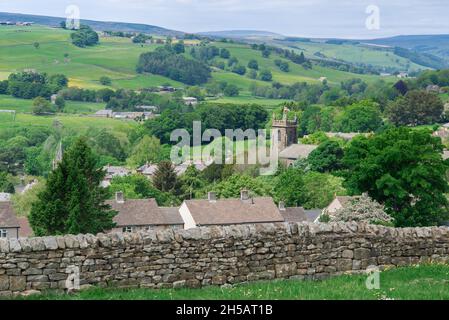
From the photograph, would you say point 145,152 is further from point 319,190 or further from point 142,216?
point 142,216

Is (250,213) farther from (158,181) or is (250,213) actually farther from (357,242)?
(357,242)

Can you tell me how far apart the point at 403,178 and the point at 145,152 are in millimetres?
120235

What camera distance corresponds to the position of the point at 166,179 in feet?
405

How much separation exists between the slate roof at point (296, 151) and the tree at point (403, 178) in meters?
100

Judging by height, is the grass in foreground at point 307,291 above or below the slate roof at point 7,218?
above

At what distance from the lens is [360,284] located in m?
17.1

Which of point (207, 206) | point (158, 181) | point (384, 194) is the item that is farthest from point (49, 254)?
point (158, 181)

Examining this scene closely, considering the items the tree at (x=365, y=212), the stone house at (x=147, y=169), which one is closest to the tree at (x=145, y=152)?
the stone house at (x=147, y=169)

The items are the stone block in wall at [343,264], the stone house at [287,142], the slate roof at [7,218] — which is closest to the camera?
the stone block in wall at [343,264]

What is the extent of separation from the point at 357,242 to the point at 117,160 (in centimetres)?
15795

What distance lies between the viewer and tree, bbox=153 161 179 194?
12244cm

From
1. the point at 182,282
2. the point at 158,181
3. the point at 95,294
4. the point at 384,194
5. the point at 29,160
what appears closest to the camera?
the point at 95,294

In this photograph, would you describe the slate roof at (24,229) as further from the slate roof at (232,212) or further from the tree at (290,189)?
the tree at (290,189)

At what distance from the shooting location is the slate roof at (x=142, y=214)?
266ft
